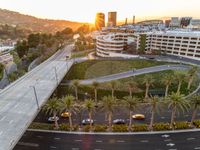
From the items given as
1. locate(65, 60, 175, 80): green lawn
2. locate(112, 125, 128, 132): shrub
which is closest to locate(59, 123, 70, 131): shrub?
locate(112, 125, 128, 132): shrub

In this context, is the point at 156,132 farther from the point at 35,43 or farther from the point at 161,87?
the point at 35,43

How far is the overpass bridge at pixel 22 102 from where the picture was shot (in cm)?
4166

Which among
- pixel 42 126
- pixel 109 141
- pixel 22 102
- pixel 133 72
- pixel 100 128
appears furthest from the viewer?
pixel 133 72

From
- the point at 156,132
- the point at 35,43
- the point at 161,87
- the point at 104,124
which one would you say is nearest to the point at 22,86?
the point at 104,124

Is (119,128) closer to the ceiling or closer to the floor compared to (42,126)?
closer to the ceiling

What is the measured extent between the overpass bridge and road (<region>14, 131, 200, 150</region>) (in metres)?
6.45

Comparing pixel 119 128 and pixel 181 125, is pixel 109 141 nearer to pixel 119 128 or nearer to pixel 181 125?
pixel 119 128

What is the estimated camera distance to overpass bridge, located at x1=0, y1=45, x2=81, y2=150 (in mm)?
41656

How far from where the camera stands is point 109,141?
4912 centimetres

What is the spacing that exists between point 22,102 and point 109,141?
2721cm

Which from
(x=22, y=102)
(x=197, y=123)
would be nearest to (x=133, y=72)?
(x=197, y=123)

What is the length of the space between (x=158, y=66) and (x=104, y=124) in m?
50.4

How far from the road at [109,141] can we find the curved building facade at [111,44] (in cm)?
8021

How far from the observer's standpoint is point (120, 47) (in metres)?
128
